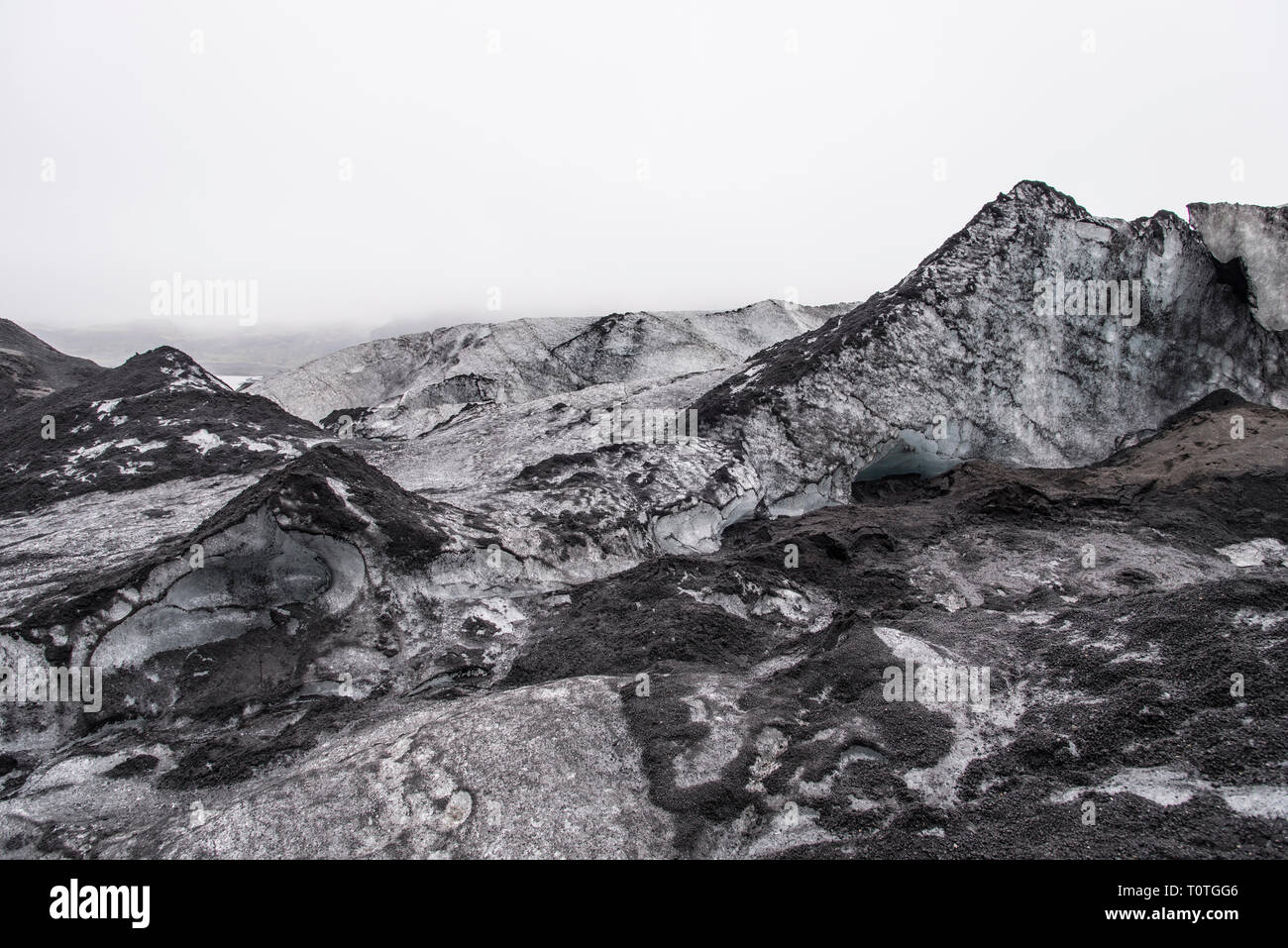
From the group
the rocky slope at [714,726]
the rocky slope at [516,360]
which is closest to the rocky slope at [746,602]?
the rocky slope at [714,726]

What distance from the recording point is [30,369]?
15.0 metres

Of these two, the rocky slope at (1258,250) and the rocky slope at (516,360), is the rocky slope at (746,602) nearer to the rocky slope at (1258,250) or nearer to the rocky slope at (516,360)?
the rocky slope at (1258,250)

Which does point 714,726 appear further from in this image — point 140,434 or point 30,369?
point 30,369

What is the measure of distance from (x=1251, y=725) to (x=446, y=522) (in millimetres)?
5611

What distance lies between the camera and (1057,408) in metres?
10.6

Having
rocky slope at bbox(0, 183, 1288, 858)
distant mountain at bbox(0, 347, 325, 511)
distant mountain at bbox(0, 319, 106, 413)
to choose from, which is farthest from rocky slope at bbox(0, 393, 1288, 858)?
distant mountain at bbox(0, 319, 106, 413)

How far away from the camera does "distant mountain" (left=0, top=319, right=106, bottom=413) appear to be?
13.8m

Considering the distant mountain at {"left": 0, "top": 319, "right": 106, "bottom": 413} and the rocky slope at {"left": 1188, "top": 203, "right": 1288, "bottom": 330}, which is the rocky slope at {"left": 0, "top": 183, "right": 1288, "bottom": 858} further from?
the distant mountain at {"left": 0, "top": 319, "right": 106, "bottom": 413}

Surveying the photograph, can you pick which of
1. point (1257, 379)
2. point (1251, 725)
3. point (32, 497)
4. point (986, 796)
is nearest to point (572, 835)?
point (986, 796)

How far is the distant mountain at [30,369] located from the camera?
1380cm

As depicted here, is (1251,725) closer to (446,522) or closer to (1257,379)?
(446,522)

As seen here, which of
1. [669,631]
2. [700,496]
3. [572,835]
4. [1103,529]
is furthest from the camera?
[700,496]

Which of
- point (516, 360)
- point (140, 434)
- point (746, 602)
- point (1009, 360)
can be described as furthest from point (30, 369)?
point (1009, 360)
